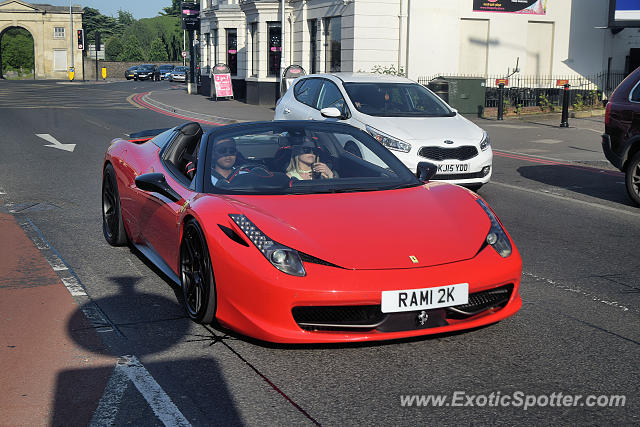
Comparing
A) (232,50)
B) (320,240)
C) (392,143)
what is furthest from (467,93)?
(320,240)

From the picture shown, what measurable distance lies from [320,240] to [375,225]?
0.42 m

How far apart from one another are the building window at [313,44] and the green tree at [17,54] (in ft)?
220

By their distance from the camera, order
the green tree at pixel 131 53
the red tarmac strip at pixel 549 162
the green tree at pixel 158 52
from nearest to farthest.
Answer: the red tarmac strip at pixel 549 162 < the green tree at pixel 131 53 < the green tree at pixel 158 52

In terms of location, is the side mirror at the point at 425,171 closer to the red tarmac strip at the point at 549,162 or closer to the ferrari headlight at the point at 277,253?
the ferrari headlight at the point at 277,253

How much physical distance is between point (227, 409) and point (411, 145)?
7030 mm

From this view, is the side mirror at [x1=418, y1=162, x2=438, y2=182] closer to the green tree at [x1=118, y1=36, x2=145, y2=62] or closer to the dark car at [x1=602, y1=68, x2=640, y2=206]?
the dark car at [x1=602, y1=68, x2=640, y2=206]

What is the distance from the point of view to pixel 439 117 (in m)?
11.4

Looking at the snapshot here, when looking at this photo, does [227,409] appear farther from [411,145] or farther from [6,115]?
[6,115]

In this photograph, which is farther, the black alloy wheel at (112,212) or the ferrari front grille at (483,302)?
the black alloy wheel at (112,212)

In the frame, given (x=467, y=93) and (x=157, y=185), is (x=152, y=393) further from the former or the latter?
(x=467, y=93)

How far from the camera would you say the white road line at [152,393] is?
140 inches

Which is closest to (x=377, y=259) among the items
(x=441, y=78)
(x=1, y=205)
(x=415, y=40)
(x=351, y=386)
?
(x=351, y=386)

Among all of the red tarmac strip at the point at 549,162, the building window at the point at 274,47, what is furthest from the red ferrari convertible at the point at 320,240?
the building window at the point at 274,47

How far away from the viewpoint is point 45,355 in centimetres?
443
